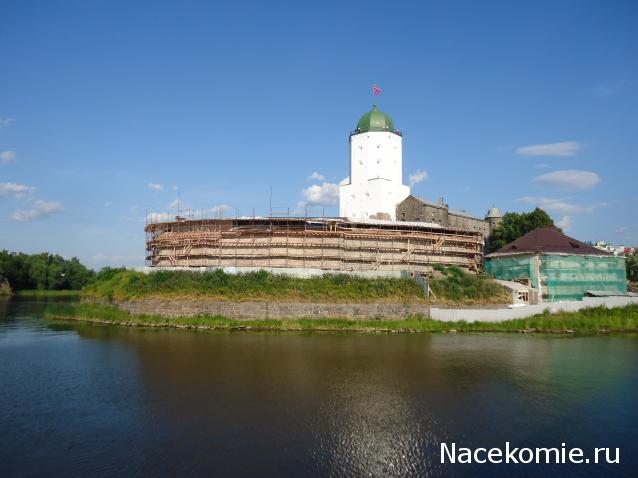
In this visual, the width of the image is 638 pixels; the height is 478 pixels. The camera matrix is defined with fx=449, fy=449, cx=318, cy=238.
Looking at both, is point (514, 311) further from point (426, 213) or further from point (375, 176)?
point (375, 176)

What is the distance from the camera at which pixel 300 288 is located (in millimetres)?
31250

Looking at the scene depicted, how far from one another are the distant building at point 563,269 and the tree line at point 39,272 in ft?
192

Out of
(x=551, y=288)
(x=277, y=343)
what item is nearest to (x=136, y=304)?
(x=277, y=343)

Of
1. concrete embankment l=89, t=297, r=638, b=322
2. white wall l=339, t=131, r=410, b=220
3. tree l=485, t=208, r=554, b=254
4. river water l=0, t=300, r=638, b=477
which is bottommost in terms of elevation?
river water l=0, t=300, r=638, b=477

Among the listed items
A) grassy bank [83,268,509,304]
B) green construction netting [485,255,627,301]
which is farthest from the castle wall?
grassy bank [83,268,509,304]

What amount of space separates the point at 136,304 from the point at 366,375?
21.3 metres

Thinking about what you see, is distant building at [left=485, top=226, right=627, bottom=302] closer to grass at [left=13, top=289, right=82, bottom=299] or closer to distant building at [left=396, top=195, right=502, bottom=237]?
distant building at [left=396, top=195, right=502, bottom=237]

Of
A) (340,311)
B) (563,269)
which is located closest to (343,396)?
(340,311)

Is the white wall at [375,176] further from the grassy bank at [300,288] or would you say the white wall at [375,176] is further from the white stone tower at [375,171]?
the grassy bank at [300,288]

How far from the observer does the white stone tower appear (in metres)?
45.4

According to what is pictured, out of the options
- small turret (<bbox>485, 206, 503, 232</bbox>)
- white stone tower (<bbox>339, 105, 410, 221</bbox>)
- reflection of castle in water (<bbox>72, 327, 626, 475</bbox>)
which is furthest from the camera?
small turret (<bbox>485, 206, 503, 232</bbox>)

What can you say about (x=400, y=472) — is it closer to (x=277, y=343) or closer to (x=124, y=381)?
(x=124, y=381)

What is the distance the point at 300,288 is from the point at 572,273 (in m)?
22.1

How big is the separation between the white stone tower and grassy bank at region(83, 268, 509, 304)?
13663mm
